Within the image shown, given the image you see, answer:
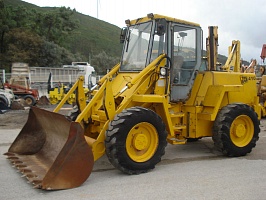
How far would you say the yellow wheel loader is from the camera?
5.83 meters

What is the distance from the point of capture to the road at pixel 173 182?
16.0 ft

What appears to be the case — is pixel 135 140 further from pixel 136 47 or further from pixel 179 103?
pixel 136 47

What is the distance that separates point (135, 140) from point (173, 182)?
954mm

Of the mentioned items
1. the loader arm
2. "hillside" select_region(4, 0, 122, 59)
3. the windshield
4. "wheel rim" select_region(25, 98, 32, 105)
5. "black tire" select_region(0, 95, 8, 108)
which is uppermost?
"hillside" select_region(4, 0, 122, 59)

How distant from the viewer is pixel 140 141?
19.4 feet

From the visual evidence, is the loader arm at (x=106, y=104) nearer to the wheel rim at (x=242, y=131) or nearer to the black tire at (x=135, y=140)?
the black tire at (x=135, y=140)

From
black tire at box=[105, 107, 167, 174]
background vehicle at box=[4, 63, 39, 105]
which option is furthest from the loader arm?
background vehicle at box=[4, 63, 39, 105]

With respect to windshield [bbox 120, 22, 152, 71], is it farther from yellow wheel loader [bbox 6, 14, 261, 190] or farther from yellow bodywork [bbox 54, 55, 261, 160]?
yellow bodywork [bbox 54, 55, 261, 160]

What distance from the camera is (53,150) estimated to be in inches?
253

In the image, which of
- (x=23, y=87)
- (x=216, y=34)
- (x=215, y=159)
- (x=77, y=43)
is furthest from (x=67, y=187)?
(x=77, y=43)

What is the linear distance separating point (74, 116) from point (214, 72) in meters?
3.09

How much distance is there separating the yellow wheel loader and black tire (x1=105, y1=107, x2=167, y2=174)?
0.05 feet

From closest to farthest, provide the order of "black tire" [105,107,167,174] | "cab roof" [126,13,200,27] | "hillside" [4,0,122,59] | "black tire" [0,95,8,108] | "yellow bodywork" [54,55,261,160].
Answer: "black tire" [105,107,167,174] < "yellow bodywork" [54,55,261,160] < "cab roof" [126,13,200,27] < "black tire" [0,95,8,108] < "hillside" [4,0,122,59]

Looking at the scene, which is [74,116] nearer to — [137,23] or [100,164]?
[100,164]
